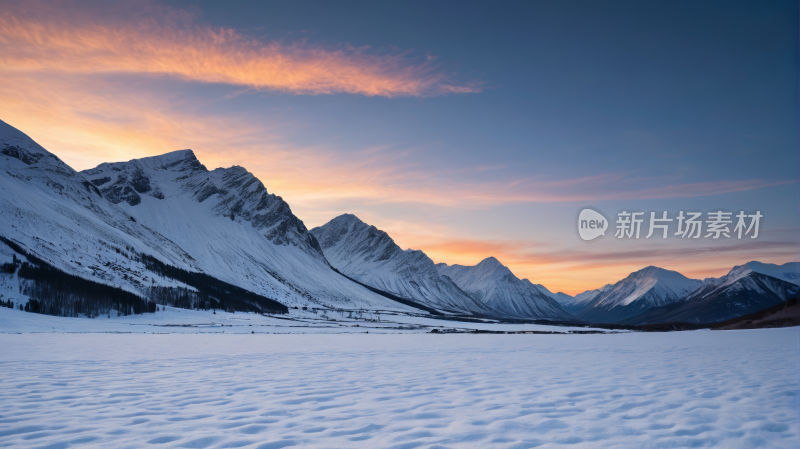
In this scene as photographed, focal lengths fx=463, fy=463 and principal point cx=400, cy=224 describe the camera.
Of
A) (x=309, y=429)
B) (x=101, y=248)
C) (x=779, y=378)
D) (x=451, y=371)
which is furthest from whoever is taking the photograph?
(x=101, y=248)

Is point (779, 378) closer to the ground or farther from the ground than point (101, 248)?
closer to the ground

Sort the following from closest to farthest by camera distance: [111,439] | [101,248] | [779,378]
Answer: [111,439]
[779,378]
[101,248]

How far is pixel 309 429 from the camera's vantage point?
9820 millimetres

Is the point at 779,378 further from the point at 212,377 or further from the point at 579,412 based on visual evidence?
the point at 212,377

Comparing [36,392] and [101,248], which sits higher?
[101,248]

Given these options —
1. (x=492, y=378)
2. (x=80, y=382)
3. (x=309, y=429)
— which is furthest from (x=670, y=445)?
(x=80, y=382)

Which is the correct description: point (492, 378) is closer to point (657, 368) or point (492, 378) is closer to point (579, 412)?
point (579, 412)

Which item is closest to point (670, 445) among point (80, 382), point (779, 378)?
point (779, 378)

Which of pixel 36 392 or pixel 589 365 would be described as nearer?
pixel 36 392

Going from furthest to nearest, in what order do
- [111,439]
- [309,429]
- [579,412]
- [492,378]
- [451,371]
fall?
[451,371] < [492,378] < [579,412] < [309,429] < [111,439]

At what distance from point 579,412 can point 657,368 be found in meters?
11.8

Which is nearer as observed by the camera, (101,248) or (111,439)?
(111,439)

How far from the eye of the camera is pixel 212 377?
18.1 m

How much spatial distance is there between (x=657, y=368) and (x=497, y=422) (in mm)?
14030
